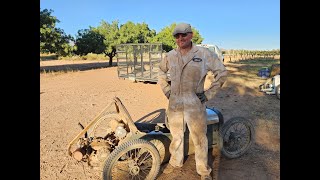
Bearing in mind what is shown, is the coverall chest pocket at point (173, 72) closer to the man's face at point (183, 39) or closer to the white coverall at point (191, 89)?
the white coverall at point (191, 89)

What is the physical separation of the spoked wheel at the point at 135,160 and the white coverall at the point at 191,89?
38cm

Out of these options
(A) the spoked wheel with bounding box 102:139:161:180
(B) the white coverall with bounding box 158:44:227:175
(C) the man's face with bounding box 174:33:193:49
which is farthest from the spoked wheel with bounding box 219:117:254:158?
(C) the man's face with bounding box 174:33:193:49

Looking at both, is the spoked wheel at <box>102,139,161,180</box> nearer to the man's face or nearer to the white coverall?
the white coverall

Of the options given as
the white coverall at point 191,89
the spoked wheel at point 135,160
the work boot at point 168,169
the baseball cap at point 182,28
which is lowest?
the work boot at point 168,169

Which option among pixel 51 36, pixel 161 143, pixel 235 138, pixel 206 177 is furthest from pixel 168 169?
pixel 51 36

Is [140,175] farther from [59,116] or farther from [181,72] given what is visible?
[59,116]

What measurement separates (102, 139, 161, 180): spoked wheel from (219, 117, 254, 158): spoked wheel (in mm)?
1237

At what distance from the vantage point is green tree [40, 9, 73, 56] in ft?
76.7

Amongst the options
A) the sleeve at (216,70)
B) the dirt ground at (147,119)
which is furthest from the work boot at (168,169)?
the sleeve at (216,70)

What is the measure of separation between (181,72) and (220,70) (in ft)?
1.61

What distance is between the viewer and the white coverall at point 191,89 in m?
3.21

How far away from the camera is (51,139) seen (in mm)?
5637
